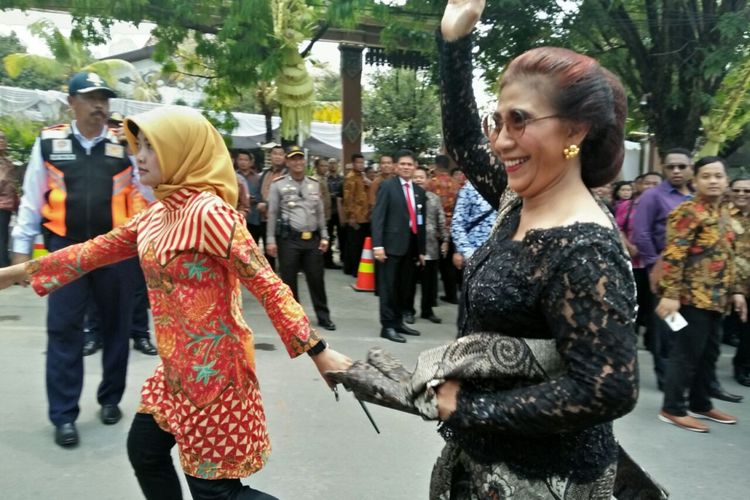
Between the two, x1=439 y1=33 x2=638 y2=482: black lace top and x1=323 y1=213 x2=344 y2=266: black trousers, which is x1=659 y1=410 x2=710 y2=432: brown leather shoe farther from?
x1=323 y1=213 x2=344 y2=266: black trousers

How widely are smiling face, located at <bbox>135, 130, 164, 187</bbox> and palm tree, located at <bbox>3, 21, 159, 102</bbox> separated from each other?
8.10m

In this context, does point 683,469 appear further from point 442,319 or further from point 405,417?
point 442,319

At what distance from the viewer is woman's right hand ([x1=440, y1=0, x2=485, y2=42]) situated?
157 centimetres

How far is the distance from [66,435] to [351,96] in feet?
37.3

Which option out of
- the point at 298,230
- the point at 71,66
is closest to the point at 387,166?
the point at 298,230

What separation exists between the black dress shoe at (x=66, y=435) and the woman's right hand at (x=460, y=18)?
3.26 m

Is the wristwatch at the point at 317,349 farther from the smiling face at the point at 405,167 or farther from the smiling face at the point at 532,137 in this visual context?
Result: the smiling face at the point at 405,167

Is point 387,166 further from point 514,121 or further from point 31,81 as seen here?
point 31,81

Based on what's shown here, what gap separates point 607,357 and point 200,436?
55.8 inches

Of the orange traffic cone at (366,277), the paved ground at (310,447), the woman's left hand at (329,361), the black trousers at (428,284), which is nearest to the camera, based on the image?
the woman's left hand at (329,361)

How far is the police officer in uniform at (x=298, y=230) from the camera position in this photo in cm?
679

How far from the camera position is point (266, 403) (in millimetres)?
4543

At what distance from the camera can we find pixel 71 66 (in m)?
19.8

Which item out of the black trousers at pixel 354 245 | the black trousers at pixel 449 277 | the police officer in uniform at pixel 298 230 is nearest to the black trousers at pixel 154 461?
the police officer in uniform at pixel 298 230
